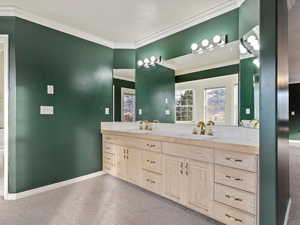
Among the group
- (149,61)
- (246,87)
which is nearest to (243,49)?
(246,87)

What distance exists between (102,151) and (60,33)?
6.93ft

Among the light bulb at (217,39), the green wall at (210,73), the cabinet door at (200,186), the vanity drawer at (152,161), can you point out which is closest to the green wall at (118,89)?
the green wall at (210,73)

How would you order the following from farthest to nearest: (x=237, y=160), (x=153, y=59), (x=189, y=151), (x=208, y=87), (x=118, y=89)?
(x=118, y=89), (x=153, y=59), (x=208, y=87), (x=189, y=151), (x=237, y=160)

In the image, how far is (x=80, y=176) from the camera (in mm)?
2947

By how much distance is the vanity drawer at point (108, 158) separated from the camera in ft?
9.80

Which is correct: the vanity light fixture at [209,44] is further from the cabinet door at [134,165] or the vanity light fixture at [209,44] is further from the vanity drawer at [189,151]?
the cabinet door at [134,165]

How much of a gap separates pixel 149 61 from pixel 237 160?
2.34 metres

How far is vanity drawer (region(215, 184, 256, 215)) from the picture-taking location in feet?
4.84

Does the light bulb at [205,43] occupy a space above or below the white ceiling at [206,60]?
above

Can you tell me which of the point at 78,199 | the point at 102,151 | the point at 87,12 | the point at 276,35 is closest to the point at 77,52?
the point at 87,12

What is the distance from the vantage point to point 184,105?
274 cm

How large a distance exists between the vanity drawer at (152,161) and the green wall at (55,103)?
46.9 inches

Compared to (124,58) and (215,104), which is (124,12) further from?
(215,104)

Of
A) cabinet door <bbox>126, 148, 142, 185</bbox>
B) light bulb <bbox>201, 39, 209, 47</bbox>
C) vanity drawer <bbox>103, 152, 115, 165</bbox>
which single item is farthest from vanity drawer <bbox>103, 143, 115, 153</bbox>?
light bulb <bbox>201, 39, 209, 47</bbox>
